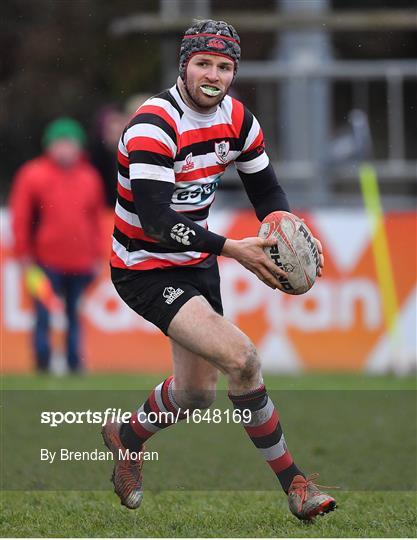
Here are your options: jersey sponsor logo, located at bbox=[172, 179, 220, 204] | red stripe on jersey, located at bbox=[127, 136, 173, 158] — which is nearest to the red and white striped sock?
jersey sponsor logo, located at bbox=[172, 179, 220, 204]

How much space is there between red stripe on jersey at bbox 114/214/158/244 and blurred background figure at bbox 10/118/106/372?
5757mm

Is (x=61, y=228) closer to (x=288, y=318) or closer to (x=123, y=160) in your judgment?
(x=288, y=318)

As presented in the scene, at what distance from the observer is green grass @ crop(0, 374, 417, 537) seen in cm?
575

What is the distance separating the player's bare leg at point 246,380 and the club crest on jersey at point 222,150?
2.05ft

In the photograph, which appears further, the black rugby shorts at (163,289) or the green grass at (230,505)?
the black rugby shorts at (163,289)

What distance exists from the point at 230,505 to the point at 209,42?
2.10 m

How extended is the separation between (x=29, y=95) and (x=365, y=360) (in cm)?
907

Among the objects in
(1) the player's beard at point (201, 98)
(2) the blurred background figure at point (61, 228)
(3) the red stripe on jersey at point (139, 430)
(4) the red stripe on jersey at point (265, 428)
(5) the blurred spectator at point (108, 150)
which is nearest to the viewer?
(1) the player's beard at point (201, 98)

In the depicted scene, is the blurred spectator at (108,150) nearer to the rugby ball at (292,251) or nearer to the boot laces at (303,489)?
the rugby ball at (292,251)

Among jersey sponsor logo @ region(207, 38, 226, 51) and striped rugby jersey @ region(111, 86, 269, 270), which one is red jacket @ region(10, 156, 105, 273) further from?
jersey sponsor logo @ region(207, 38, 226, 51)

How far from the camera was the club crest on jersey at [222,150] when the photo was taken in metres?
6.07

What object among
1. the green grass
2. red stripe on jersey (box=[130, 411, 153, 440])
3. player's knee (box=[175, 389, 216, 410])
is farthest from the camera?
red stripe on jersey (box=[130, 411, 153, 440])

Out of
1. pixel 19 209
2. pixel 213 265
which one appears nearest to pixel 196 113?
pixel 213 265

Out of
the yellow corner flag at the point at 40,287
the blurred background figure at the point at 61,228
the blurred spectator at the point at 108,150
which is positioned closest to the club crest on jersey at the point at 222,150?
the blurred background figure at the point at 61,228
